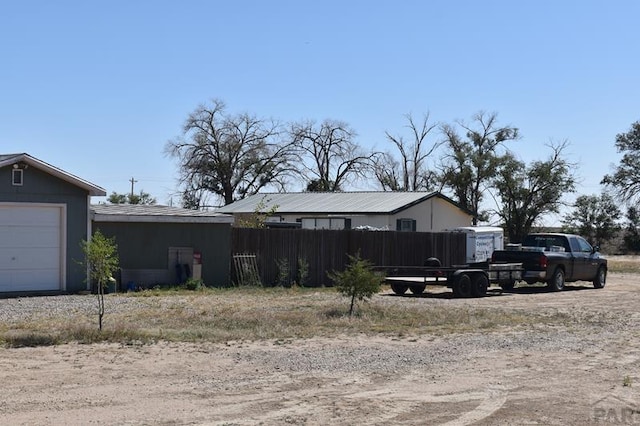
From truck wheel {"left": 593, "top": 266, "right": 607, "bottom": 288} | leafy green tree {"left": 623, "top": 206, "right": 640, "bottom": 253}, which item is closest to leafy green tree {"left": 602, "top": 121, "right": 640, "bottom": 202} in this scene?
leafy green tree {"left": 623, "top": 206, "right": 640, "bottom": 253}

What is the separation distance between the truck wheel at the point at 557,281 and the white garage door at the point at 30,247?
15075 millimetres

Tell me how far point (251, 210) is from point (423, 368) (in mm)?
32299

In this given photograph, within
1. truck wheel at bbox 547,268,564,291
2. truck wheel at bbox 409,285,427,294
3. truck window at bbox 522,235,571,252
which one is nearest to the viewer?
truck wheel at bbox 409,285,427,294

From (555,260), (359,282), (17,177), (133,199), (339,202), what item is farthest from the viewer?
(133,199)

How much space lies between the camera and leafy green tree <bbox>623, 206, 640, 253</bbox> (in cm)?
7112

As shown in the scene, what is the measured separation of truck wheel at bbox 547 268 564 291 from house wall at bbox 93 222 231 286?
10.3 metres

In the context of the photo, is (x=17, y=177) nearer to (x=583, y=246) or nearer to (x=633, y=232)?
(x=583, y=246)

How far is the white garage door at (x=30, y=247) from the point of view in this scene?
22.0 meters

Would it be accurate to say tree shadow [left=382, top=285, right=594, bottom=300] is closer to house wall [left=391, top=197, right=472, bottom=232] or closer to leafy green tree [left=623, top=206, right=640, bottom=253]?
house wall [left=391, top=197, right=472, bottom=232]

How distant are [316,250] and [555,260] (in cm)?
775

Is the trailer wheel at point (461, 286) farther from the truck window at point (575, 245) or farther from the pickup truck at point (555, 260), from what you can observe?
the truck window at point (575, 245)

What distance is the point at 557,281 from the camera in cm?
2748

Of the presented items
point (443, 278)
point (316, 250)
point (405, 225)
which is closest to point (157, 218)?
point (316, 250)

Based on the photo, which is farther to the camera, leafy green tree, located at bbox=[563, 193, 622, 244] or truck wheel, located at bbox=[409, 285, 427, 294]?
leafy green tree, located at bbox=[563, 193, 622, 244]
